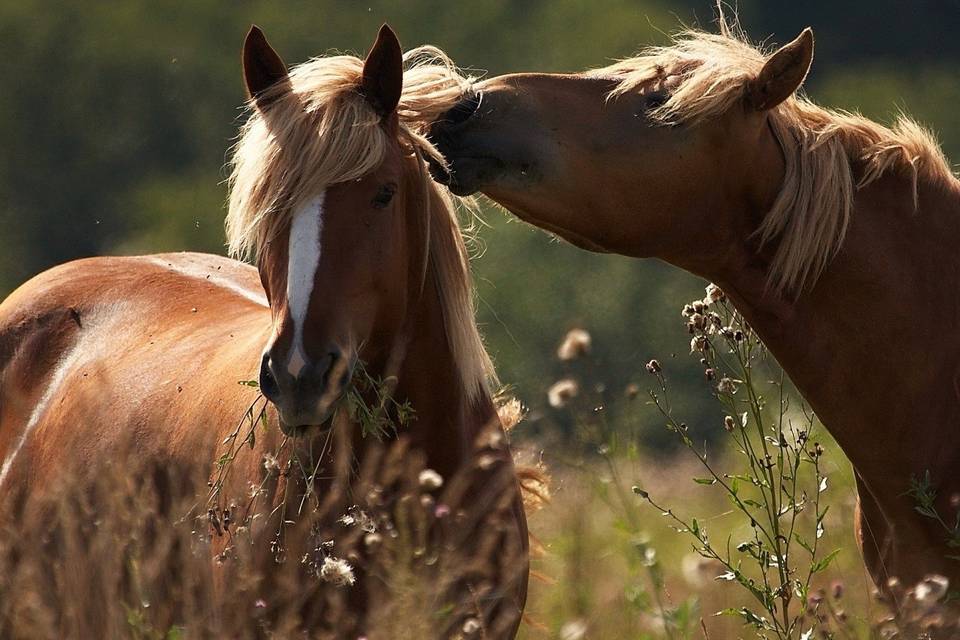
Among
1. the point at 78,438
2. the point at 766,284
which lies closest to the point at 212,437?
the point at 78,438

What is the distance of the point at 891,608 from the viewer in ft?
12.7

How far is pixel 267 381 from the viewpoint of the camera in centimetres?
340

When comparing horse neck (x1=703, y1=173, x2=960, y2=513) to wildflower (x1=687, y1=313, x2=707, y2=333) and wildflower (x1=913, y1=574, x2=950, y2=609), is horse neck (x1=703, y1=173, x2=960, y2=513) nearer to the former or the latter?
wildflower (x1=687, y1=313, x2=707, y2=333)

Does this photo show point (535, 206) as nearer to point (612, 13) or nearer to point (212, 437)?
point (212, 437)

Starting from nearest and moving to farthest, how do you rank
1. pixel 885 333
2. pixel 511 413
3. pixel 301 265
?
pixel 301 265
pixel 885 333
pixel 511 413

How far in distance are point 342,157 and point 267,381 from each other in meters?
0.60

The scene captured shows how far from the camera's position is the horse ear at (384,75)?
12.1ft

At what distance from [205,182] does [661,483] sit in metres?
26.5

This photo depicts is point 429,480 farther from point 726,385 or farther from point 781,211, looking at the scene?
point 781,211

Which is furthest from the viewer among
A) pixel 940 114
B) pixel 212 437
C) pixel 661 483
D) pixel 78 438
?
pixel 940 114

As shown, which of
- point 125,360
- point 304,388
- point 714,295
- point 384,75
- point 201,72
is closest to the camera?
point 304,388

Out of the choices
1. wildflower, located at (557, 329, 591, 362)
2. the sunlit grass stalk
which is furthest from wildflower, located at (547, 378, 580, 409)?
the sunlit grass stalk

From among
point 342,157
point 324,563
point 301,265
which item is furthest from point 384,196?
point 324,563

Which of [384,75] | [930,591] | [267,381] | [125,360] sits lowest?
[930,591]
